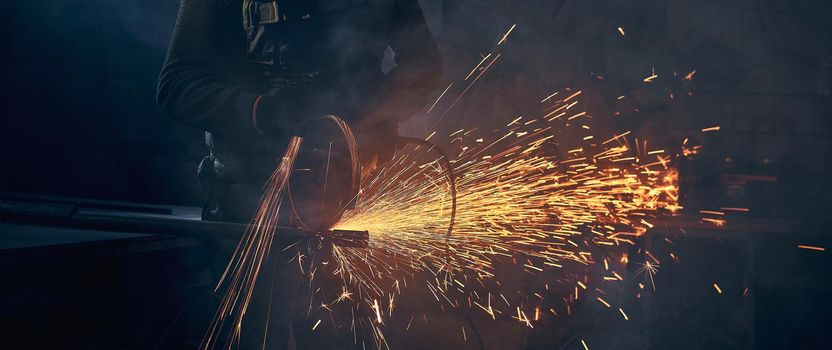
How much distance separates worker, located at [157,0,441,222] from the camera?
1.54 m

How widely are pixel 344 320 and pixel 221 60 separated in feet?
4.28

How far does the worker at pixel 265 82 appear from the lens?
1.54 m

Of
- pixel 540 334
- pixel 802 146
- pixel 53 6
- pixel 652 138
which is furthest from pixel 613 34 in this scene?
pixel 53 6

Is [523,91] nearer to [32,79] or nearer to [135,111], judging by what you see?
[135,111]

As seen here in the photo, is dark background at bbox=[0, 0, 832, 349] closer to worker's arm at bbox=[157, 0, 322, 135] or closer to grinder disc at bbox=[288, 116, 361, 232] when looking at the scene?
worker's arm at bbox=[157, 0, 322, 135]

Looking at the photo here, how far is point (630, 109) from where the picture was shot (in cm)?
351

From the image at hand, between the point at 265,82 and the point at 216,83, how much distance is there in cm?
20

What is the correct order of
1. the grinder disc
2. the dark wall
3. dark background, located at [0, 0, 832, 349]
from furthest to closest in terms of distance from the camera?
dark background, located at [0, 0, 832, 349], the dark wall, the grinder disc

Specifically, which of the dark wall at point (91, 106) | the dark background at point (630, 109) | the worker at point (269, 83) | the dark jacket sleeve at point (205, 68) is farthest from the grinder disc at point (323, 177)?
the dark wall at point (91, 106)

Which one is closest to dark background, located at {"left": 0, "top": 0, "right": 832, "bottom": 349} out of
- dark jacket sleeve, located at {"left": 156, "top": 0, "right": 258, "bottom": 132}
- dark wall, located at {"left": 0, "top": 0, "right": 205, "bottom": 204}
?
dark wall, located at {"left": 0, "top": 0, "right": 205, "bottom": 204}

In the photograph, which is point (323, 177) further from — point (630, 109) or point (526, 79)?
point (630, 109)

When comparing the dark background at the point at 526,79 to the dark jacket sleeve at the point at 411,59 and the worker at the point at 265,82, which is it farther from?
the worker at the point at 265,82

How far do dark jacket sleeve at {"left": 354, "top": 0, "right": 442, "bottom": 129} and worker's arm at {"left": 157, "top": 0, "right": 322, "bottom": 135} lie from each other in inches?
16.3

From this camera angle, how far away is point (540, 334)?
3.13m
